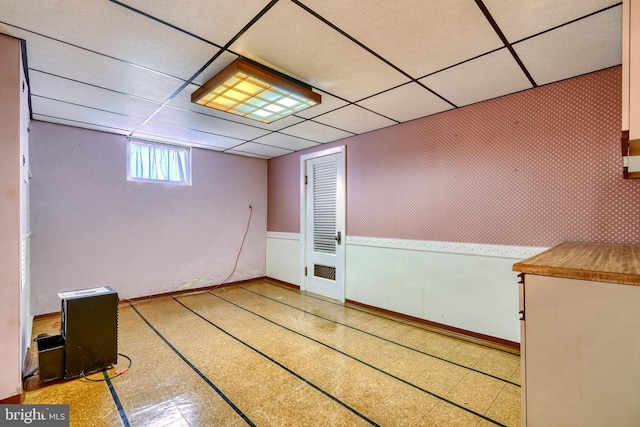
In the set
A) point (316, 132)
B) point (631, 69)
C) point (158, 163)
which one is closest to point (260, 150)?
point (316, 132)

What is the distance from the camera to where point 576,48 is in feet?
6.89

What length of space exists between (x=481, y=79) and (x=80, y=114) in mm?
4377

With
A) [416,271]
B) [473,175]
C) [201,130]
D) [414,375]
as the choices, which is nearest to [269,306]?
[416,271]

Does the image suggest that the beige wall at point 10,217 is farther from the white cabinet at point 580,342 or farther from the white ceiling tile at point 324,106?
the white cabinet at point 580,342

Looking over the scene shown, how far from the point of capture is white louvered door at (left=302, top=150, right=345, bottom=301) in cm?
460

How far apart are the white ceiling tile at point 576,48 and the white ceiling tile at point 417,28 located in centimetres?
31

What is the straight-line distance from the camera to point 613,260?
153 cm

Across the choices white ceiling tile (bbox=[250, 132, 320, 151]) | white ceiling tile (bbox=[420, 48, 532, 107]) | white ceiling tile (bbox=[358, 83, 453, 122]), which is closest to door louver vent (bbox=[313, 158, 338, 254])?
white ceiling tile (bbox=[250, 132, 320, 151])

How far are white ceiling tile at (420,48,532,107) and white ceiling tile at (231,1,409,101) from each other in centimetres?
38

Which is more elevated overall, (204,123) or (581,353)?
(204,123)

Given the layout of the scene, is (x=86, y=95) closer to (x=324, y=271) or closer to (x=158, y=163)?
(x=158, y=163)

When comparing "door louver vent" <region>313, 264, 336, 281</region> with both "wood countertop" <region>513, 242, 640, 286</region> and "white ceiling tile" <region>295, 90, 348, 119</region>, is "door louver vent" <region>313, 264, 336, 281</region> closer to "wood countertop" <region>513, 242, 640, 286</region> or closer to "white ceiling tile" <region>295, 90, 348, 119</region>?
"white ceiling tile" <region>295, 90, 348, 119</region>

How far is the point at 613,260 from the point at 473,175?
5.86 ft

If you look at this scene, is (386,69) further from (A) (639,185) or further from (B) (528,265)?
(A) (639,185)
